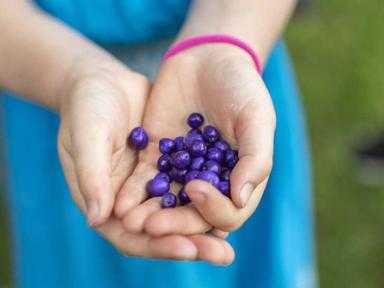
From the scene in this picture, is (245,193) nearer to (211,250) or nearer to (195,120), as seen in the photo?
(211,250)

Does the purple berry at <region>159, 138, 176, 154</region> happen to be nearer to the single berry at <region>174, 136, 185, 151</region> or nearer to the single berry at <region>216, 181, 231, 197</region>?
the single berry at <region>174, 136, 185, 151</region>

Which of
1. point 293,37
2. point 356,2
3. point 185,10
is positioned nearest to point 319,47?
point 293,37

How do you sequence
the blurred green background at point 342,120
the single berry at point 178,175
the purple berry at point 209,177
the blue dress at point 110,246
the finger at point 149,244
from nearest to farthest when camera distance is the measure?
the finger at point 149,244 → the purple berry at point 209,177 → the single berry at point 178,175 → the blue dress at point 110,246 → the blurred green background at point 342,120

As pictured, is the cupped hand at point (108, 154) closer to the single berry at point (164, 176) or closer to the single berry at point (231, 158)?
the single berry at point (164, 176)

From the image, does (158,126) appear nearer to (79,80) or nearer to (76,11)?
(79,80)

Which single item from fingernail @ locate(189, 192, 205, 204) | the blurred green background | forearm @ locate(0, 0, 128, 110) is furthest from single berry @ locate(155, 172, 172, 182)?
the blurred green background

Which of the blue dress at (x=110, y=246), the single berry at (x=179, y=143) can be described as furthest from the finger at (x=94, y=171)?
the blue dress at (x=110, y=246)
